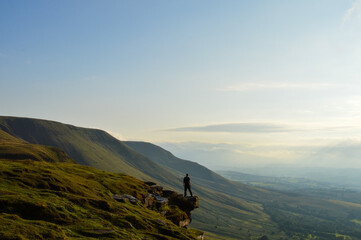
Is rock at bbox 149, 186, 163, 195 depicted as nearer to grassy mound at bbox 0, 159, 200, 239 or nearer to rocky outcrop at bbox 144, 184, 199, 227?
rocky outcrop at bbox 144, 184, 199, 227

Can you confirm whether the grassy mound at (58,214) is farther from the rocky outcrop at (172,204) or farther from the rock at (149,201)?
the rocky outcrop at (172,204)

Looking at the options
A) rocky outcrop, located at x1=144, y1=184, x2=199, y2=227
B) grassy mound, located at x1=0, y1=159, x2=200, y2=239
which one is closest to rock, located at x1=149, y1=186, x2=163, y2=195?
rocky outcrop, located at x1=144, y1=184, x2=199, y2=227

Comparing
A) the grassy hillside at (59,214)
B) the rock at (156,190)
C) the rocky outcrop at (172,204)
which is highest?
the grassy hillside at (59,214)

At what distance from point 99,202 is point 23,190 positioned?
9.92m

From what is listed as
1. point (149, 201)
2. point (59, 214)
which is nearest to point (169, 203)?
point (149, 201)

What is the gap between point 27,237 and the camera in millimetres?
23016

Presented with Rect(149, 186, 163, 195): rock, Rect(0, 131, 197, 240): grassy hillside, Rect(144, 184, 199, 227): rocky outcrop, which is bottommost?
Rect(144, 184, 199, 227): rocky outcrop

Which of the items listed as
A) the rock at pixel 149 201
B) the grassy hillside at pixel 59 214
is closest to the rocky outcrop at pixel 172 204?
the rock at pixel 149 201

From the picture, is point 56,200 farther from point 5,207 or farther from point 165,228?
point 165,228

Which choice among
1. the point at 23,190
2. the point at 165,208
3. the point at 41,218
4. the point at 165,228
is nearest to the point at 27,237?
the point at 41,218

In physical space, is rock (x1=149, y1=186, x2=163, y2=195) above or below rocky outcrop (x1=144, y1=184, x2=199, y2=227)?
above

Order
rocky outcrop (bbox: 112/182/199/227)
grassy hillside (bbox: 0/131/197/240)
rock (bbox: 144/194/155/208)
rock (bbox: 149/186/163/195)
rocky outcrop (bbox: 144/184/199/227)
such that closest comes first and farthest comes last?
grassy hillside (bbox: 0/131/197/240)
rocky outcrop (bbox: 112/182/199/227)
rock (bbox: 144/194/155/208)
rocky outcrop (bbox: 144/184/199/227)
rock (bbox: 149/186/163/195)

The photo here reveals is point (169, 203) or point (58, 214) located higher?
point (58, 214)

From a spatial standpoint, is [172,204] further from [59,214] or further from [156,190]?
[59,214]
